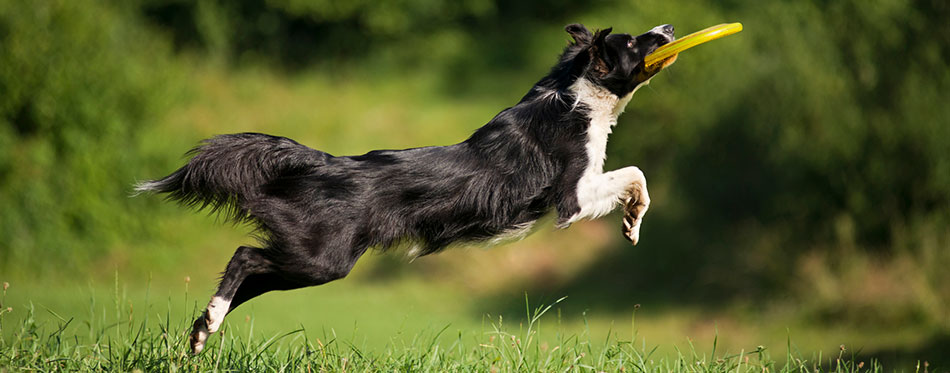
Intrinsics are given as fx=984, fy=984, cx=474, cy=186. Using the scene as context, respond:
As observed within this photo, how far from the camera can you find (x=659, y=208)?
18.0 meters

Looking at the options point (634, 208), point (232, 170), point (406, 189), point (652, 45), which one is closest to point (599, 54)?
point (652, 45)

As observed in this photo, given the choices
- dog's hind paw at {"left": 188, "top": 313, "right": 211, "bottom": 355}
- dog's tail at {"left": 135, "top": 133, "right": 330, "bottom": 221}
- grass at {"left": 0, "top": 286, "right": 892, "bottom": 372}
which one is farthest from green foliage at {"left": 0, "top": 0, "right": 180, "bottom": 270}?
dog's hind paw at {"left": 188, "top": 313, "right": 211, "bottom": 355}

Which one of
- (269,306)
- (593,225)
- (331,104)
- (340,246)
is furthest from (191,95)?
(340,246)

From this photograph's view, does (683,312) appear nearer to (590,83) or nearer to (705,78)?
(705,78)

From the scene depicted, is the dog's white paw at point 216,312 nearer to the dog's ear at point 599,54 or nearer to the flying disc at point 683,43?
the dog's ear at point 599,54

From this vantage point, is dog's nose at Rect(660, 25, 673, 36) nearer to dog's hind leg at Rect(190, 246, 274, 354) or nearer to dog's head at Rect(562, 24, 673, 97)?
dog's head at Rect(562, 24, 673, 97)

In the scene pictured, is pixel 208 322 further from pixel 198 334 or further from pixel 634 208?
pixel 634 208

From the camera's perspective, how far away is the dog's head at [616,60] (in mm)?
5422

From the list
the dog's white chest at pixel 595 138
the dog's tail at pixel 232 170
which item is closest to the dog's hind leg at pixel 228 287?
the dog's tail at pixel 232 170

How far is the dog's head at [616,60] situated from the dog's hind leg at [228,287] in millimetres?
2006

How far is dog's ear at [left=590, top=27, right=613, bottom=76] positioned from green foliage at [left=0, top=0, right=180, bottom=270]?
14.5m

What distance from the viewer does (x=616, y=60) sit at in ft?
17.8

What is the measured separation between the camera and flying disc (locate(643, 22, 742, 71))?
5011 millimetres

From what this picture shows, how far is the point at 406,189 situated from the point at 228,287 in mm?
1036
